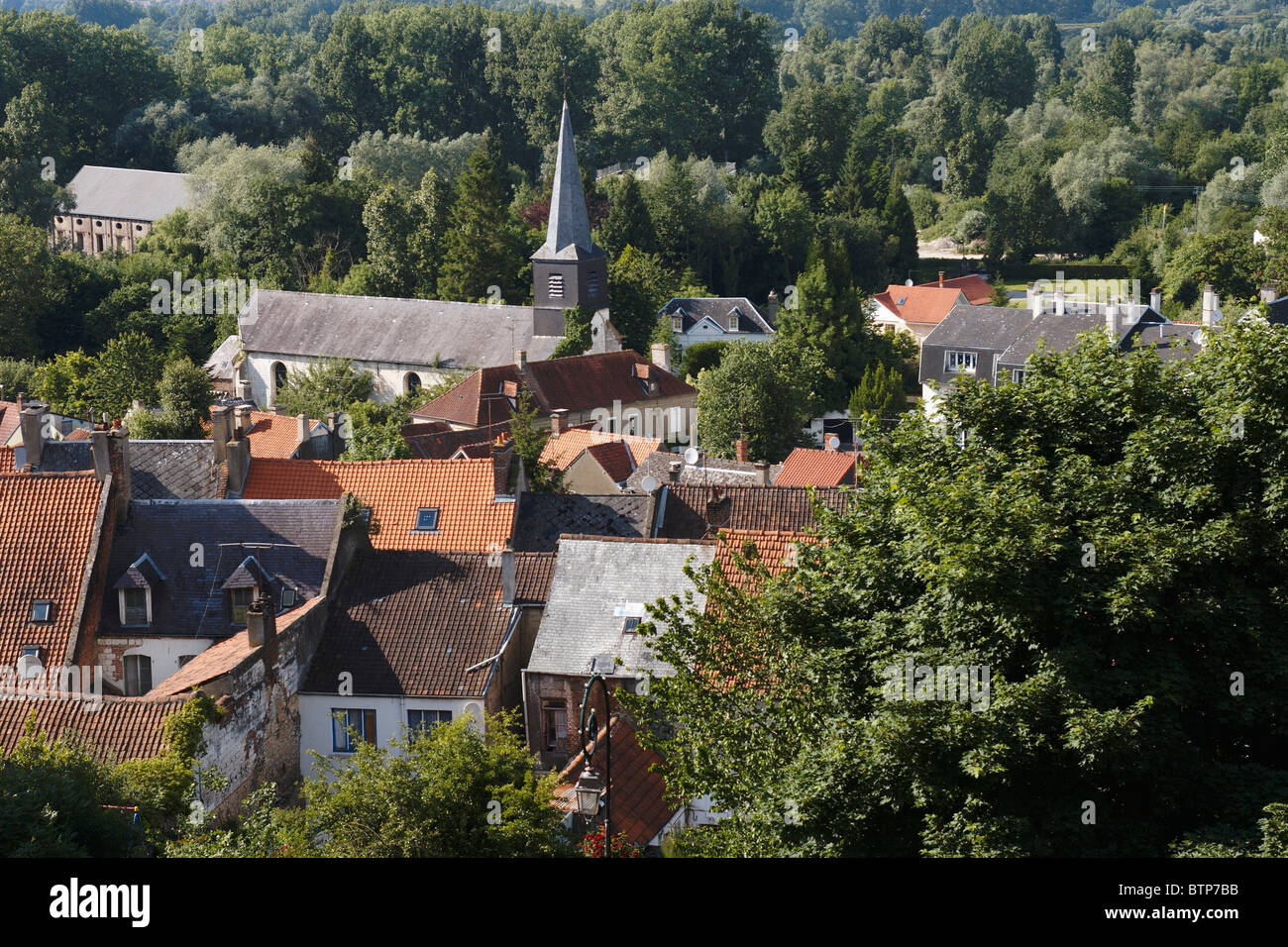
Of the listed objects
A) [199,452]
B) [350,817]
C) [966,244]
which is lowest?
[350,817]

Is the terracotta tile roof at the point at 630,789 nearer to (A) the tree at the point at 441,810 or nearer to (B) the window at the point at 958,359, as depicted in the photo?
(A) the tree at the point at 441,810

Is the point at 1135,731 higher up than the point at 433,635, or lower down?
lower down

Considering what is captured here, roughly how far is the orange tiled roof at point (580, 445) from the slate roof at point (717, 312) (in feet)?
81.1

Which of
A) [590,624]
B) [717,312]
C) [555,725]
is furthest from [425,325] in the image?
[555,725]

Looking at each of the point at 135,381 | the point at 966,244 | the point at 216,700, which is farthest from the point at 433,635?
the point at 966,244

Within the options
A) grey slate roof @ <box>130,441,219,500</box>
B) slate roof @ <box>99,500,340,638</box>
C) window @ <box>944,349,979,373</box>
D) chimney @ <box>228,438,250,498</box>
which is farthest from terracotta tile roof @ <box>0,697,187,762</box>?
window @ <box>944,349,979,373</box>

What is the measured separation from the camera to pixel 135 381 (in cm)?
5338

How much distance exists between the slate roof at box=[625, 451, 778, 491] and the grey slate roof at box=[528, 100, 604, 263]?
87.5 ft

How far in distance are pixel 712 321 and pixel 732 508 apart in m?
40.1

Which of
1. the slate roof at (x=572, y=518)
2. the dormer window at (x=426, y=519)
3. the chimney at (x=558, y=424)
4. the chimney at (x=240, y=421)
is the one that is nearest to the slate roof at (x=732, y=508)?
the slate roof at (x=572, y=518)
